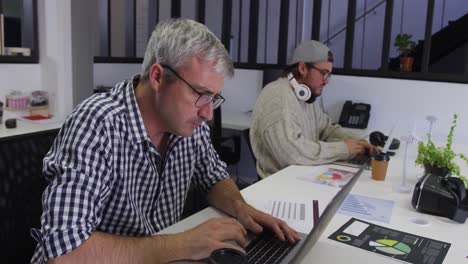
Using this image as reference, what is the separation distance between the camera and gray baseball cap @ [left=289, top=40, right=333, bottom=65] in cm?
245

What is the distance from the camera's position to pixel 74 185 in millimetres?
963

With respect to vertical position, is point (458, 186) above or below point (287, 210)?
above

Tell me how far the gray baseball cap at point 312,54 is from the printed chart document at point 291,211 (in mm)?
1153

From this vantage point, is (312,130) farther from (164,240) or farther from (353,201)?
(164,240)

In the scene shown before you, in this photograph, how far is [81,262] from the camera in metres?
0.93

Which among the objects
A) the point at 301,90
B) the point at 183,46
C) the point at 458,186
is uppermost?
the point at 183,46

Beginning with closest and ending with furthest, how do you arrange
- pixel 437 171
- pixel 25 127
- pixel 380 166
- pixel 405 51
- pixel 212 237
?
pixel 212 237 < pixel 437 171 < pixel 380 166 < pixel 25 127 < pixel 405 51

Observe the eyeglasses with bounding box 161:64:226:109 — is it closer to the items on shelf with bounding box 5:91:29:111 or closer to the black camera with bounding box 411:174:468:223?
the black camera with bounding box 411:174:468:223

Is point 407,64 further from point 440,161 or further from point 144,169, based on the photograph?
point 144,169

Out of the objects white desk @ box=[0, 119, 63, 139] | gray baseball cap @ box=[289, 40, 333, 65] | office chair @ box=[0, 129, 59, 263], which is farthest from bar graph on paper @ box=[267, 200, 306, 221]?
white desk @ box=[0, 119, 63, 139]

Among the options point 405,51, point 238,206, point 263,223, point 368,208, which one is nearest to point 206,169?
point 238,206

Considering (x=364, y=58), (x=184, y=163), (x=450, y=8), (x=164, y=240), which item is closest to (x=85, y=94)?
(x=184, y=163)

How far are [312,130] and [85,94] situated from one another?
2.37 m

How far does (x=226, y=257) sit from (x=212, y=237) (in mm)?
115
